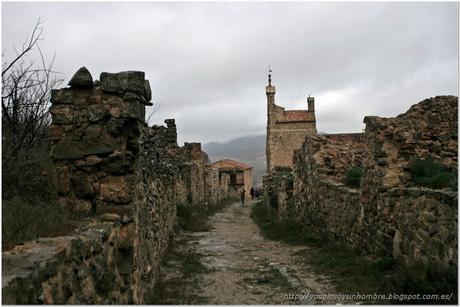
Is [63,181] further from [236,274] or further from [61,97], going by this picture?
[236,274]

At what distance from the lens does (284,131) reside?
50.0m

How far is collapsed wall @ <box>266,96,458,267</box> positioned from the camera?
593cm

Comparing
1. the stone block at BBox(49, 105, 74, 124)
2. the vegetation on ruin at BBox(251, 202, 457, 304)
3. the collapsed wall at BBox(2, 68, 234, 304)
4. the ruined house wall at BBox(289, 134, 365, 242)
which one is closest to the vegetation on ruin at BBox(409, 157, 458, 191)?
the vegetation on ruin at BBox(251, 202, 457, 304)

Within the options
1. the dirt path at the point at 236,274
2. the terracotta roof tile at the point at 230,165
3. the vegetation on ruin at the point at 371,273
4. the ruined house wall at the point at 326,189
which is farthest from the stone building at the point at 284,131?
the vegetation on ruin at the point at 371,273

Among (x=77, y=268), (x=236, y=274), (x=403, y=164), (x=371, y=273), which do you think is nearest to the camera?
(x=77, y=268)

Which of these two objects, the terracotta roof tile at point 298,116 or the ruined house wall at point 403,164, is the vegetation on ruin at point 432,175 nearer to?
the ruined house wall at point 403,164

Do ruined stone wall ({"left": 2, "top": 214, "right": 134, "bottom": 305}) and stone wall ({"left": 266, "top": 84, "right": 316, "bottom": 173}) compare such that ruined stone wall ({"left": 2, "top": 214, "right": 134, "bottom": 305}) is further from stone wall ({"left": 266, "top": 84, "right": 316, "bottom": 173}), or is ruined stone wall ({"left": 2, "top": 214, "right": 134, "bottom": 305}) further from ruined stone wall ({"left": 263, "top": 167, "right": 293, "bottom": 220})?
stone wall ({"left": 266, "top": 84, "right": 316, "bottom": 173})

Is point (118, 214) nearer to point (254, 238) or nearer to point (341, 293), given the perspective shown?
point (341, 293)

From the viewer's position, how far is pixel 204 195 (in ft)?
79.8

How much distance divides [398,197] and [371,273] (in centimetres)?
136

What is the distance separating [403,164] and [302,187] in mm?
6119

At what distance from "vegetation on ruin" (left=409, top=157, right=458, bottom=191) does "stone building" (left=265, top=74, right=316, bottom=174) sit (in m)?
40.8

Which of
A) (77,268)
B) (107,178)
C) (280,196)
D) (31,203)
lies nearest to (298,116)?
(280,196)

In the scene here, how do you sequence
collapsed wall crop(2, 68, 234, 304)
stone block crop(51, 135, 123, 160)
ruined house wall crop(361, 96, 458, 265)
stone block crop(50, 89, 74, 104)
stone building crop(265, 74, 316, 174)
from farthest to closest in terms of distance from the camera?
stone building crop(265, 74, 316, 174) → ruined house wall crop(361, 96, 458, 265) → stone block crop(50, 89, 74, 104) → stone block crop(51, 135, 123, 160) → collapsed wall crop(2, 68, 234, 304)
